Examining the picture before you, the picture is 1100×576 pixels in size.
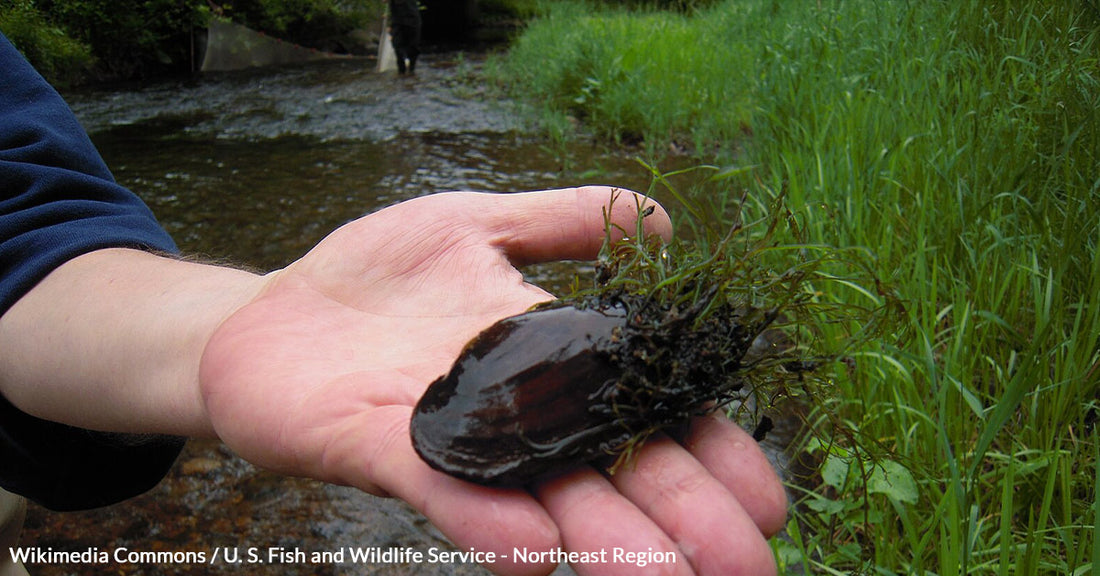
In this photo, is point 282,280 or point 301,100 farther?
point 301,100

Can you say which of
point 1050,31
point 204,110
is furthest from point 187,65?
point 1050,31

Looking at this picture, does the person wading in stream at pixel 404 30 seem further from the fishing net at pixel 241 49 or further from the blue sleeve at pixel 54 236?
the blue sleeve at pixel 54 236

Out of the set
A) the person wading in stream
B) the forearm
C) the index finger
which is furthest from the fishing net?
the index finger

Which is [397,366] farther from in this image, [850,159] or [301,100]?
[301,100]

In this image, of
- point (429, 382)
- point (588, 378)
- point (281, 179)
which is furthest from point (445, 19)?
point (588, 378)

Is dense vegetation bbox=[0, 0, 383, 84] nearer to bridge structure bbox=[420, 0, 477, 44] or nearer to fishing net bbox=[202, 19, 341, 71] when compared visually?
fishing net bbox=[202, 19, 341, 71]

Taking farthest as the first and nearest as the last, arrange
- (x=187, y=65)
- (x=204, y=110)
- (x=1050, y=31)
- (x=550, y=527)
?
1. (x=187, y=65)
2. (x=204, y=110)
3. (x=1050, y=31)
4. (x=550, y=527)
